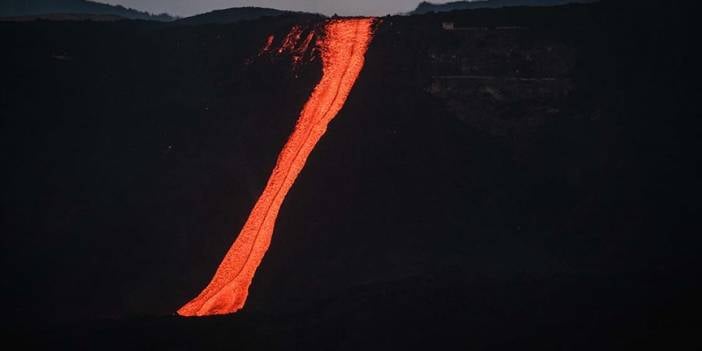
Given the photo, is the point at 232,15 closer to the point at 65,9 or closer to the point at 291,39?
the point at 291,39

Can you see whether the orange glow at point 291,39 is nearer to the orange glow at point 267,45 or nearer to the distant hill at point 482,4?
the orange glow at point 267,45

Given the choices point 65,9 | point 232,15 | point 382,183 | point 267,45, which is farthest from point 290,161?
point 65,9

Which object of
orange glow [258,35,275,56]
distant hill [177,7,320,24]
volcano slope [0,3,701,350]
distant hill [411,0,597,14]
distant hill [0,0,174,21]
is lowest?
volcano slope [0,3,701,350]

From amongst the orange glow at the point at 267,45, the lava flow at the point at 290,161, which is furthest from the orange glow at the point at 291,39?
the lava flow at the point at 290,161

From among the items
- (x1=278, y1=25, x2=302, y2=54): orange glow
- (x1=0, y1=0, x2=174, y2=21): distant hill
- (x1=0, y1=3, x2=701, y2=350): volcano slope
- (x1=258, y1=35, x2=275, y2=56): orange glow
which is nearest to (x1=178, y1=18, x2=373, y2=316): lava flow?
(x1=0, y1=3, x2=701, y2=350): volcano slope

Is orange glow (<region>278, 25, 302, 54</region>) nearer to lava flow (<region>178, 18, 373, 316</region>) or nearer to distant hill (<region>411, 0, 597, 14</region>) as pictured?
lava flow (<region>178, 18, 373, 316</region>)
